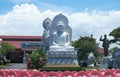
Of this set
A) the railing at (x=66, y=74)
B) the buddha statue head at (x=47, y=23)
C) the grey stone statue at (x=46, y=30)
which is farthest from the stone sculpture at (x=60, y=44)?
the railing at (x=66, y=74)

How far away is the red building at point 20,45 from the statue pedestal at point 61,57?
3313 centimetres

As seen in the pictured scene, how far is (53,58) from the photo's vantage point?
44.2 metres

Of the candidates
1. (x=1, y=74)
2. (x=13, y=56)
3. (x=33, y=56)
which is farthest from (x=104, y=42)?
(x=13, y=56)

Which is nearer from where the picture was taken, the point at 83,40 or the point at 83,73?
the point at 83,73

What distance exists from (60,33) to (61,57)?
374cm

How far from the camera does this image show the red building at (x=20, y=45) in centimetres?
7812

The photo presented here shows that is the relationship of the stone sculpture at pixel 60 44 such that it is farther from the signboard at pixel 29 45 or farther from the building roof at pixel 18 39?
the building roof at pixel 18 39

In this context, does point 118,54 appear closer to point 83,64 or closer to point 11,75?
point 11,75

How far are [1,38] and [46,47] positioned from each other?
118 feet

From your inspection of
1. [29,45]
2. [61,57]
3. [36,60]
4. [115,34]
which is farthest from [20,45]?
[36,60]

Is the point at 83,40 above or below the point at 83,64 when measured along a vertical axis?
above

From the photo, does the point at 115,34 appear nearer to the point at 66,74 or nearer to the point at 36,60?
the point at 36,60

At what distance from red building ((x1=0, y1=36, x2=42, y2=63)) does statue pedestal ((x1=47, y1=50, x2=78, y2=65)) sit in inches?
1304

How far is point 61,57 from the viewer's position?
44.2m
